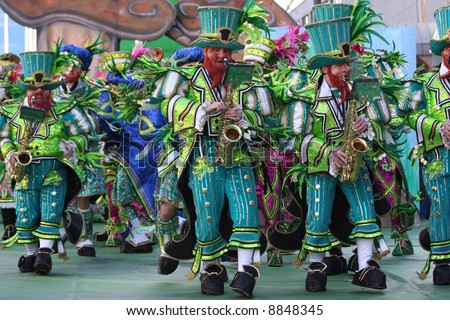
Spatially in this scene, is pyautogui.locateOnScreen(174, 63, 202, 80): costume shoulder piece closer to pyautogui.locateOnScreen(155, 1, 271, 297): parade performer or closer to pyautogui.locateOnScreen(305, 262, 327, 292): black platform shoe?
pyautogui.locateOnScreen(155, 1, 271, 297): parade performer

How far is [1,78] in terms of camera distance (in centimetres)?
1176

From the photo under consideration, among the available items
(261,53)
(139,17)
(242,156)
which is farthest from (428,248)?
(139,17)

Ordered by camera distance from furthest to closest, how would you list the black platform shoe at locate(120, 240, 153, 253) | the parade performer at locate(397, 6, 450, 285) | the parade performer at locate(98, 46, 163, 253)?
1. the black platform shoe at locate(120, 240, 153, 253)
2. the parade performer at locate(98, 46, 163, 253)
3. the parade performer at locate(397, 6, 450, 285)

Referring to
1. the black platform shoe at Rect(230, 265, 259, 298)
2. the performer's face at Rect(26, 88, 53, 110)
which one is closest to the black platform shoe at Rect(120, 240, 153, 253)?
the performer's face at Rect(26, 88, 53, 110)

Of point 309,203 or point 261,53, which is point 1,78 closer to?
point 261,53

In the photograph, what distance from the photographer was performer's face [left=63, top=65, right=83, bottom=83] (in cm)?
1007

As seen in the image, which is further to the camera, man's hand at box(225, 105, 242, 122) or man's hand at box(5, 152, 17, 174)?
man's hand at box(5, 152, 17, 174)

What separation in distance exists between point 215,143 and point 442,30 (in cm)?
181

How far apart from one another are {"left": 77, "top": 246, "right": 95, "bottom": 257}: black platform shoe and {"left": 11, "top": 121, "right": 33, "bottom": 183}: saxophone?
6.86 ft

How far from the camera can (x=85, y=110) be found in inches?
350

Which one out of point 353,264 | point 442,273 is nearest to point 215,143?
point 442,273

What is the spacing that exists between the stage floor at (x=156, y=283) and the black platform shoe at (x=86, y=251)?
0.70 ft

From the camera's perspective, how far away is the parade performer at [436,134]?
747 cm
